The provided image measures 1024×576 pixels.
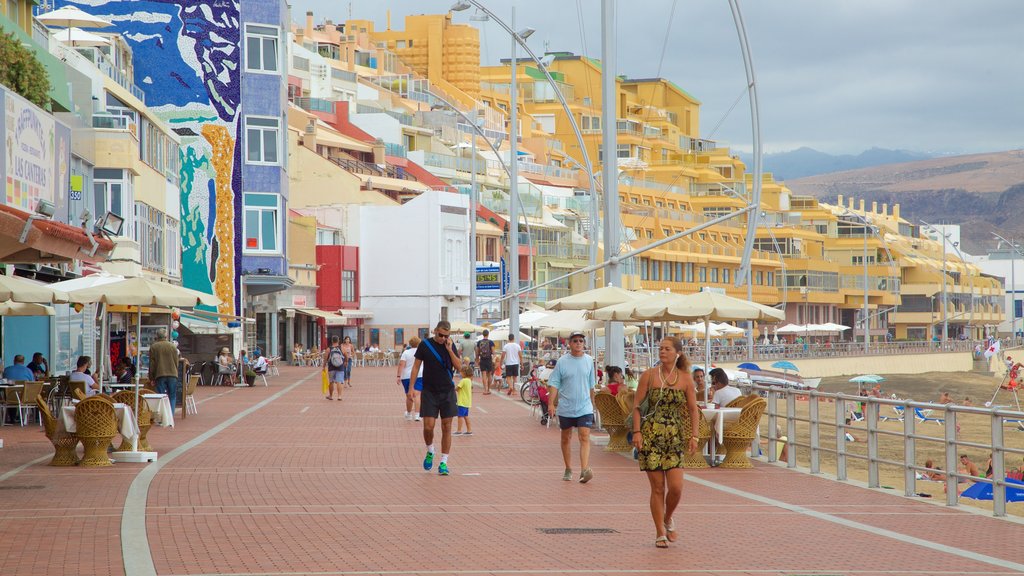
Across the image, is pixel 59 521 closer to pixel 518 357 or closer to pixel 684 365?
pixel 684 365

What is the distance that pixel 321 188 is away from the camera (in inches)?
3413

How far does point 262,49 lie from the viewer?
59.6 meters

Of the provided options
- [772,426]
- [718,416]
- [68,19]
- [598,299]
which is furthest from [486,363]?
[718,416]

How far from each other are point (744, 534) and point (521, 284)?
282 ft

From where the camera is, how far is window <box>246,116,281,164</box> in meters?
59.8

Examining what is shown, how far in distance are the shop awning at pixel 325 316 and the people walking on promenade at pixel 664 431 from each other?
62767 mm

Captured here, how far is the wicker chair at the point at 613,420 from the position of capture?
21.3m

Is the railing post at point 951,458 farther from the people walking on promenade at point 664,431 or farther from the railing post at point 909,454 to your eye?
the people walking on promenade at point 664,431

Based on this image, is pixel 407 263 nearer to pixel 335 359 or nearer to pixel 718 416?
pixel 335 359

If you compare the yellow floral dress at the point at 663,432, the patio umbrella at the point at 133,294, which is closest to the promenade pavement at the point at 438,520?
the yellow floral dress at the point at 663,432

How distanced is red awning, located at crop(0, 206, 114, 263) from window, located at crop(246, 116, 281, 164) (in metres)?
43.3

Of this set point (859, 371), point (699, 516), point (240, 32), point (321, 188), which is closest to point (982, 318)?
point (859, 371)

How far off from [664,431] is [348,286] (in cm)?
7322

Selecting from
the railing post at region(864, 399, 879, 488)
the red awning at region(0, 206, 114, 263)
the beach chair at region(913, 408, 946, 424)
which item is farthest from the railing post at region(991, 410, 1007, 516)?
the red awning at region(0, 206, 114, 263)
